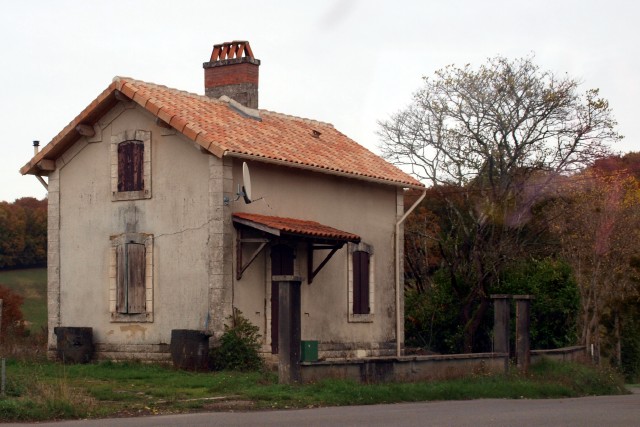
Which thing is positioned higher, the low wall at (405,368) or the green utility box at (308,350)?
the green utility box at (308,350)

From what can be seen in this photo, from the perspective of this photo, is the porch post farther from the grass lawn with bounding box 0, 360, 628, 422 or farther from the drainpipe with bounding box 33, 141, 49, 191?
the drainpipe with bounding box 33, 141, 49, 191

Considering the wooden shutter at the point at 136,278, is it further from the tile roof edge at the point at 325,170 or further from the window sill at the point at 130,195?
the tile roof edge at the point at 325,170

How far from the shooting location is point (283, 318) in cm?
1722

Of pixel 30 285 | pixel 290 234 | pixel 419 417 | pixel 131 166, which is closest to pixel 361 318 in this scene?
pixel 290 234

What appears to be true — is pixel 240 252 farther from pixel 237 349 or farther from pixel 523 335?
pixel 523 335

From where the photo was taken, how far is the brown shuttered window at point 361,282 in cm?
2428

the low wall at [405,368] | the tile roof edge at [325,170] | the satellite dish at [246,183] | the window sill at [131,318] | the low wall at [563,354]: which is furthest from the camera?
the low wall at [563,354]

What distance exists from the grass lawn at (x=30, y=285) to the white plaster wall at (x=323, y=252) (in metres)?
25.5

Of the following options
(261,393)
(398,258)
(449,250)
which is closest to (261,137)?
(398,258)

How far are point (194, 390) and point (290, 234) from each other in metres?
4.35

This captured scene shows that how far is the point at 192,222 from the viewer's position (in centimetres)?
2097

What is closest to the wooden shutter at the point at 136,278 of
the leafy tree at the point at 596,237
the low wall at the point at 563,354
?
the low wall at the point at 563,354

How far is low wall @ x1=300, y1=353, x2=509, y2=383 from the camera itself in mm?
17672

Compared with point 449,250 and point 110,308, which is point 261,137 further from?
point 449,250
